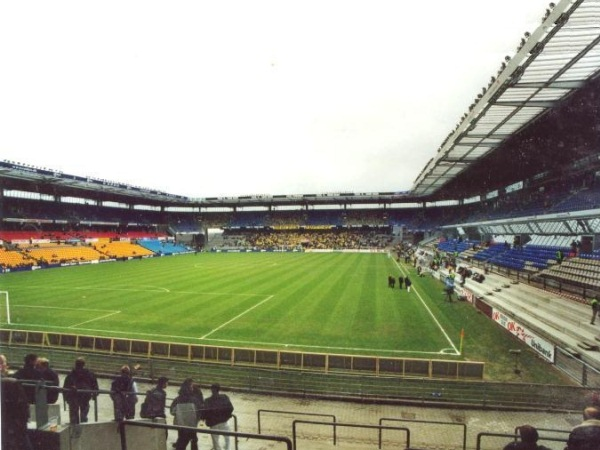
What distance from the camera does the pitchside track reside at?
16750mm

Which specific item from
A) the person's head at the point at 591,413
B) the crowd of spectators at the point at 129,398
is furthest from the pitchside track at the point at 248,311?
the person's head at the point at 591,413

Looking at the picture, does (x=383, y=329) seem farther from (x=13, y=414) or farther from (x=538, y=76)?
(x=13, y=414)

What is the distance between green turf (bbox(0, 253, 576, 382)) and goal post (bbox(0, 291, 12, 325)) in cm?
40

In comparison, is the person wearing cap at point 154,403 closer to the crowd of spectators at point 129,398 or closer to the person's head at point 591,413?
the crowd of spectators at point 129,398

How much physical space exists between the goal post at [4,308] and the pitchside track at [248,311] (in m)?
0.15

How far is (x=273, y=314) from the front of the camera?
2123cm

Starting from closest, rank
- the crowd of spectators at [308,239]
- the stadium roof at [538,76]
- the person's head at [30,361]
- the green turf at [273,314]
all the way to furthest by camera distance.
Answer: the person's head at [30,361]
the stadium roof at [538,76]
the green turf at [273,314]
the crowd of spectators at [308,239]

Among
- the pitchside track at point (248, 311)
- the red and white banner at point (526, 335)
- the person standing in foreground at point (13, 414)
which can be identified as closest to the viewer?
the person standing in foreground at point (13, 414)

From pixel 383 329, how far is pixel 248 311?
26.6 ft

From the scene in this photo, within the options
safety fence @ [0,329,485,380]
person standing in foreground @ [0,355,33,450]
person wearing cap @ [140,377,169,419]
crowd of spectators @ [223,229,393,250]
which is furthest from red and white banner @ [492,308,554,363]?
crowd of spectators @ [223,229,393,250]

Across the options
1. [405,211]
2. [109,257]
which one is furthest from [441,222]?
[109,257]

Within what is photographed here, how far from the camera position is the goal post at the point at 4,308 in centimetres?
2028

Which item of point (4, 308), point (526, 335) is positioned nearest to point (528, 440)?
point (526, 335)

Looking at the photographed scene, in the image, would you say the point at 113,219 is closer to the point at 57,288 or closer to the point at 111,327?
the point at 57,288
